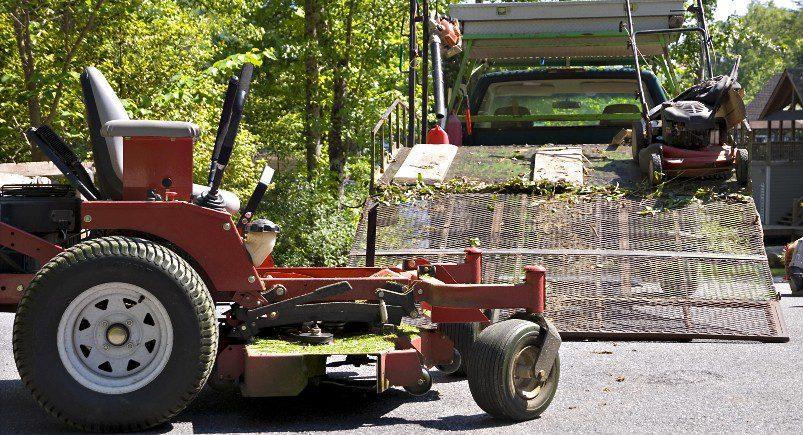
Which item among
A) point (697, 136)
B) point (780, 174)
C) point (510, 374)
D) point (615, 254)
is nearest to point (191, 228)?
point (510, 374)

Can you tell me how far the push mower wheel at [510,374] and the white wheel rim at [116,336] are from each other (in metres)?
1.66

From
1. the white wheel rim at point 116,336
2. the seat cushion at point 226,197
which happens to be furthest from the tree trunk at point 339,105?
the white wheel rim at point 116,336

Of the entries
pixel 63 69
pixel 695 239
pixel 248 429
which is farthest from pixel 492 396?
pixel 63 69

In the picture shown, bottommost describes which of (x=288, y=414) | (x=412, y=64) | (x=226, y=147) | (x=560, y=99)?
(x=288, y=414)

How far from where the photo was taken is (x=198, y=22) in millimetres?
28203

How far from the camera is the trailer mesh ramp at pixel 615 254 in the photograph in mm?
8992

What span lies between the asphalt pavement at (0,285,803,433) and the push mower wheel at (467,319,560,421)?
0.31 feet

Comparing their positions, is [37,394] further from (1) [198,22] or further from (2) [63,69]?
(1) [198,22]

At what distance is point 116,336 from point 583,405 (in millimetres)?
2666

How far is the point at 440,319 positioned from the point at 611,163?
15.7 feet

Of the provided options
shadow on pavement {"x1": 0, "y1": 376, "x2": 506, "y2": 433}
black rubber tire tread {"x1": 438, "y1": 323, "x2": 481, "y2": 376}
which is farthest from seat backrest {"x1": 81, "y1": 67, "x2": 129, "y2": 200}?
black rubber tire tread {"x1": 438, "y1": 323, "x2": 481, "y2": 376}

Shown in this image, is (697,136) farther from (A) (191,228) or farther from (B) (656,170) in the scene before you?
(A) (191,228)

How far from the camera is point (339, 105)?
91.5 ft

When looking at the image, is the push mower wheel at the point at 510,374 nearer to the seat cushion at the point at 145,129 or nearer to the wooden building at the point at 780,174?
the seat cushion at the point at 145,129
